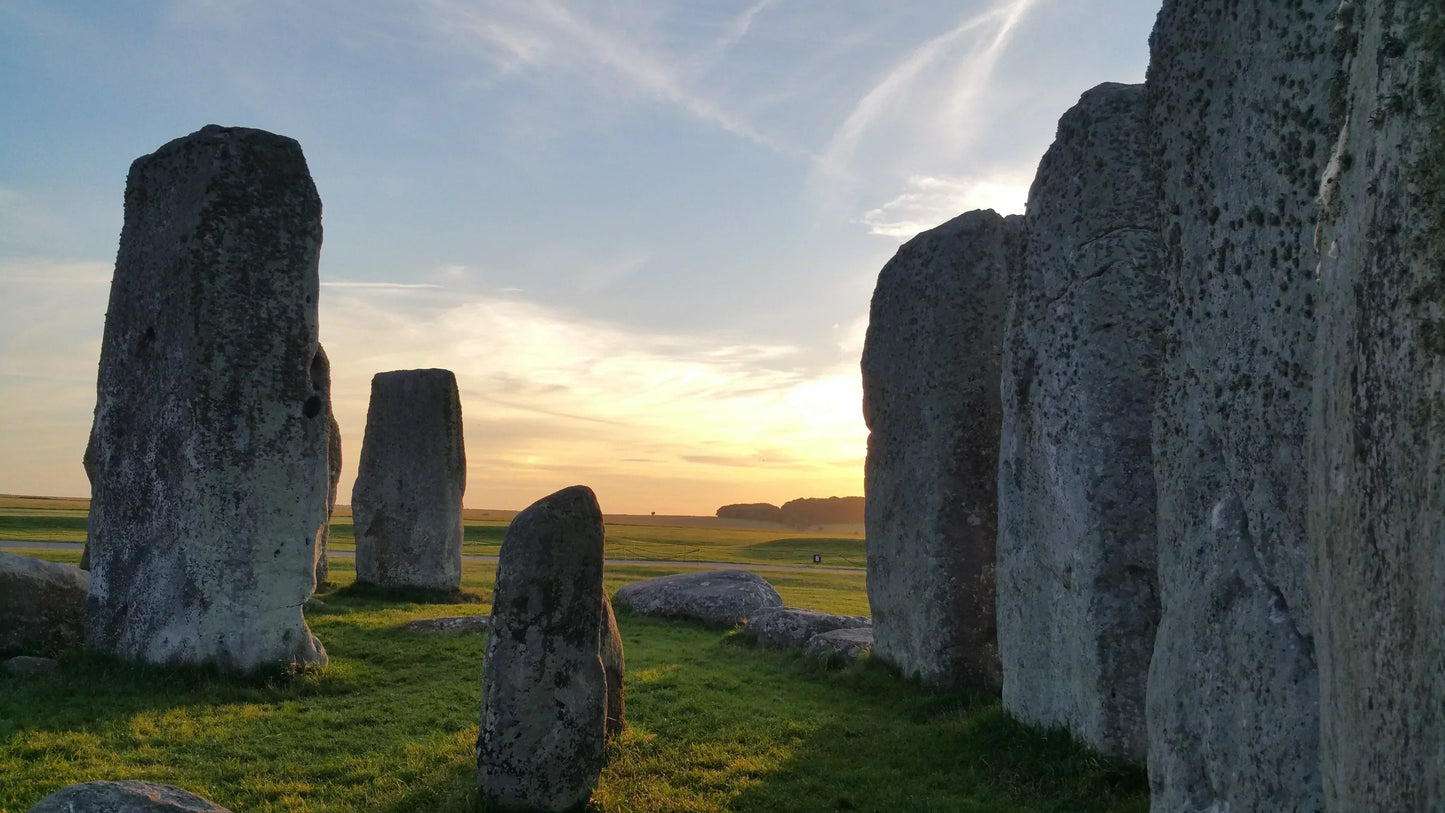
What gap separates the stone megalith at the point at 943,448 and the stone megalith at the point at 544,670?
189 inches

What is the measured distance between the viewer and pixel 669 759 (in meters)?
8.37

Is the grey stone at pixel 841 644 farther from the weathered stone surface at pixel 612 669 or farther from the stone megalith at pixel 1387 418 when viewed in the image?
the stone megalith at pixel 1387 418

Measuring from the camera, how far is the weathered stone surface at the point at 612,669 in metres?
8.19

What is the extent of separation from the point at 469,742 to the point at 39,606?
20.5 feet

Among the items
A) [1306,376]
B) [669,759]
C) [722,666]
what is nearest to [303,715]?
[669,759]

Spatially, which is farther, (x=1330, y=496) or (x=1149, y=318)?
(x=1149, y=318)

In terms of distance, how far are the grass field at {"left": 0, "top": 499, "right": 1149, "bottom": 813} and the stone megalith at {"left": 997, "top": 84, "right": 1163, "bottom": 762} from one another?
0.53m

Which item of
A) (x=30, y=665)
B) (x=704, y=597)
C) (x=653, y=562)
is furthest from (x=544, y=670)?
(x=653, y=562)

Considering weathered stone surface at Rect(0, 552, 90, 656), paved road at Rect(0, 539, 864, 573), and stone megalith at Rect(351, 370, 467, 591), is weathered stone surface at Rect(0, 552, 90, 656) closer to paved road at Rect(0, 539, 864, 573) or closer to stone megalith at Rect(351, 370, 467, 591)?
stone megalith at Rect(351, 370, 467, 591)

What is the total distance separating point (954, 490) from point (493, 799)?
5901mm

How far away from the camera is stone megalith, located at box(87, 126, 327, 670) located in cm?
1102

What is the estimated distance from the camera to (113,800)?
4.86m

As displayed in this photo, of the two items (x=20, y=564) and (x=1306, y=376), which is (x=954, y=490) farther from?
(x=20, y=564)

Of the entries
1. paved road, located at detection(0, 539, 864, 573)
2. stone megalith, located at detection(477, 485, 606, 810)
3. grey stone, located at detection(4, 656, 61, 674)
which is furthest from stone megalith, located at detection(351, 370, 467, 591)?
stone megalith, located at detection(477, 485, 606, 810)
